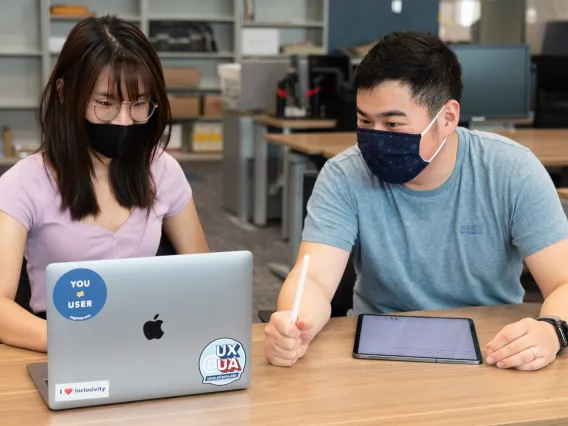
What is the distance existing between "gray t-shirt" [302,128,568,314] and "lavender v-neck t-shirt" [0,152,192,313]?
0.39 metres

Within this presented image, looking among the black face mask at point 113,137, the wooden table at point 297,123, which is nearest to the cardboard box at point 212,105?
the wooden table at point 297,123

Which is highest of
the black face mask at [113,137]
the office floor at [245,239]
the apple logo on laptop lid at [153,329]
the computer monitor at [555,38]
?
the computer monitor at [555,38]

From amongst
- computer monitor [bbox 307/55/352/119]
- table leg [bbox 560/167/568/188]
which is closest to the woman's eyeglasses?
table leg [bbox 560/167/568/188]

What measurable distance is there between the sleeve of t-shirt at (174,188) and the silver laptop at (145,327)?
80cm

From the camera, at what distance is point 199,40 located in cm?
855

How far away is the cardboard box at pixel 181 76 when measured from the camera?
8.34 metres

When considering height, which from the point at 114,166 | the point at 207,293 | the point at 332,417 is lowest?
the point at 332,417

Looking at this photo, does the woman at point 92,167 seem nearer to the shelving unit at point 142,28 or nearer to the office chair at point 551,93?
the office chair at point 551,93

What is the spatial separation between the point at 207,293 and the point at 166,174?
0.85m

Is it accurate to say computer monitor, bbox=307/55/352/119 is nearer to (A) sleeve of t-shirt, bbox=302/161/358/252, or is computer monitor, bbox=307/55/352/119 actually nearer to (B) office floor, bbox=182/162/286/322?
(B) office floor, bbox=182/162/286/322

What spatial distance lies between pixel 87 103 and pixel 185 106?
6.58 meters

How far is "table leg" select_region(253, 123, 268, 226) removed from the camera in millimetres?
6137

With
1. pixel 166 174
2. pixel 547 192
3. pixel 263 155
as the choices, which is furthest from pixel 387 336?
pixel 263 155

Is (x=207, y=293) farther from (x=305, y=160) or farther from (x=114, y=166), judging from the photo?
(x=305, y=160)
